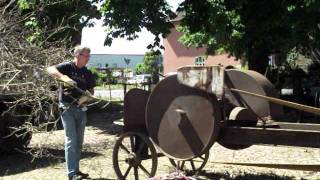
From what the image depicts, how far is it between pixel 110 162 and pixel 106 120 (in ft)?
24.5

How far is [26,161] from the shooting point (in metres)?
9.09

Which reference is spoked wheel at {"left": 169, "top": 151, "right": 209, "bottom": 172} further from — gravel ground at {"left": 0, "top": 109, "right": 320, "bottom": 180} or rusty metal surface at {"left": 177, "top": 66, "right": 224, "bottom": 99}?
rusty metal surface at {"left": 177, "top": 66, "right": 224, "bottom": 99}

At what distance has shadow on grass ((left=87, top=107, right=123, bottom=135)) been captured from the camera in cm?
1388

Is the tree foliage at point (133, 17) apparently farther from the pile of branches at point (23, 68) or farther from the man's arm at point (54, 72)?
the man's arm at point (54, 72)

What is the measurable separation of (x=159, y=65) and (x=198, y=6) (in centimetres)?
4025

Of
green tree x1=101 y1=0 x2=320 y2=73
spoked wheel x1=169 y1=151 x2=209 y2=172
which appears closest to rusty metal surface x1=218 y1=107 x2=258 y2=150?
spoked wheel x1=169 y1=151 x2=209 y2=172

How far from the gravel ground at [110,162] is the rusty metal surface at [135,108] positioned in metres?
0.49

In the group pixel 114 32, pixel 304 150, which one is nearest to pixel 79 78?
pixel 304 150

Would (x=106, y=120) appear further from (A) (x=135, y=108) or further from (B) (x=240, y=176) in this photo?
(A) (x=135, y=108)

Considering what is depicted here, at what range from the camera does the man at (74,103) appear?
23.4ft

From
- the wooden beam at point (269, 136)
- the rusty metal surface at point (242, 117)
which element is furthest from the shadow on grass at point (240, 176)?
the wooden beam at point (269, 136)

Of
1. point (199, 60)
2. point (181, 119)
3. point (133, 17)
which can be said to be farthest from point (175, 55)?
point (181, 119)

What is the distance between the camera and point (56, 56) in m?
7.44

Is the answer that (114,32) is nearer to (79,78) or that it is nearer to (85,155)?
(85,155)
